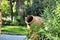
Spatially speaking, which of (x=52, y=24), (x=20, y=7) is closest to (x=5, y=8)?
(x=20, y=7)

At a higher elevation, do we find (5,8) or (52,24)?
(52,24)

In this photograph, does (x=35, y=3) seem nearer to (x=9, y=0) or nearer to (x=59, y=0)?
(x=9, y=0)

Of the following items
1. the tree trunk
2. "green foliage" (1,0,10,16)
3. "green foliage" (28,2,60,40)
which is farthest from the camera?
"green foliage" (1,0,10,16)

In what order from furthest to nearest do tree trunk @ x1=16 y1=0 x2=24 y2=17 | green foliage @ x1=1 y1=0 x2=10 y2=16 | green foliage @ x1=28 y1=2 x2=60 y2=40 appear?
1. green foliage @ x1=1 y1=0 x2=10 y2=16
2. tree trunk @ x1=16 y1=0 x2=24 y2=17
3. green foliage @ x1=28 y1=2 x2=60 y2=40

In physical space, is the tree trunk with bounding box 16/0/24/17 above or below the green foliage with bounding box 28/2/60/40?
below

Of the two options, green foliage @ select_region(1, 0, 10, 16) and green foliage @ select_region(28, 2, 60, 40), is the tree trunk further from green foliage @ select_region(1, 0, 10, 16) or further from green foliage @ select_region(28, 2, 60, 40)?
green foliage @ select_region(28, 2, 60, 40)

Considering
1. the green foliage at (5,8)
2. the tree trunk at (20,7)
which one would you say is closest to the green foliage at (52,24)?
the tree trunk at (20,7)

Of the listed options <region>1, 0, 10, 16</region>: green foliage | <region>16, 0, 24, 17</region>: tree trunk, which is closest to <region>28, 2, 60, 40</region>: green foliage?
<region>16, 0, 24, 17</region>: tree trunk

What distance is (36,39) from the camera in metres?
1.87

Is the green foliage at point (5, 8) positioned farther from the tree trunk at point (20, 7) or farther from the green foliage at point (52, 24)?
the green foliage at point (52, 24)

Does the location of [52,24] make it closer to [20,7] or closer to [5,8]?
[20,7]

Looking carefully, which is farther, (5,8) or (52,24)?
(5,8)

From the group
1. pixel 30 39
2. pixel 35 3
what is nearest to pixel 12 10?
pixel 35 3

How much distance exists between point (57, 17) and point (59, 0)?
0.40 feet
